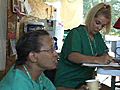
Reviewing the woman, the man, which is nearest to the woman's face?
the woman

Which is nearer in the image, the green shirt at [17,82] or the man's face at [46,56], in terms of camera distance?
the green shirt at [17,82]

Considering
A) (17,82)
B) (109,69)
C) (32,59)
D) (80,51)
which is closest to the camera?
(17,82)

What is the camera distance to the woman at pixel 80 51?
219 cm

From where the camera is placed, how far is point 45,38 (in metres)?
1.39

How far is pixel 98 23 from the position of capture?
88.9 inches

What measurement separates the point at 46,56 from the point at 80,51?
84 cm

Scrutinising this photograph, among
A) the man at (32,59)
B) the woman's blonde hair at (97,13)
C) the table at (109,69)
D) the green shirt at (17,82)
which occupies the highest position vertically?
the woman's blonde hair at (97,13)

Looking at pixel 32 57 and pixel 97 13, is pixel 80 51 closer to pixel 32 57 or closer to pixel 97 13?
pixel 97 13

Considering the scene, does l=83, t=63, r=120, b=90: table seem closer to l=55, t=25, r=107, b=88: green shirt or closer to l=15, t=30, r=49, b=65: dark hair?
l=55, t=25, r=107, b=88: green shirt

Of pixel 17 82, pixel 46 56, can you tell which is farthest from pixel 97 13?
pixel 17 82

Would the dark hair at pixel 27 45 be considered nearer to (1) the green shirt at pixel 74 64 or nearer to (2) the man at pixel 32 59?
(2) the man at pixel 32 59

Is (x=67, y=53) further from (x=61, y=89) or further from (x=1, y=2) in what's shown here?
(x=1, y=2)

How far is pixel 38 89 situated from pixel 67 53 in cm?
83

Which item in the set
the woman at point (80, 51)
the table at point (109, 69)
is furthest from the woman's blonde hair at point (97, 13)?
the table at point (109, 69)
